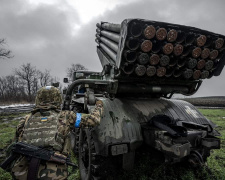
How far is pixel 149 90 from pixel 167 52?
0.90 meters

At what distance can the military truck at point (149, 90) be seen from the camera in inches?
95.3

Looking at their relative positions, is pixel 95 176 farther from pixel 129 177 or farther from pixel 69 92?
pixel 69 92

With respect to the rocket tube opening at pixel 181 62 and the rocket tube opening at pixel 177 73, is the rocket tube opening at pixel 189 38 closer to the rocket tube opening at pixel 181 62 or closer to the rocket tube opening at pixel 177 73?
the rocket tube opening at pixel 181 62

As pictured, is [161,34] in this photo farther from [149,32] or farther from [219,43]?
[219,43]

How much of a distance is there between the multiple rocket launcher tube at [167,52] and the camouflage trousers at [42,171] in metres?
1.72

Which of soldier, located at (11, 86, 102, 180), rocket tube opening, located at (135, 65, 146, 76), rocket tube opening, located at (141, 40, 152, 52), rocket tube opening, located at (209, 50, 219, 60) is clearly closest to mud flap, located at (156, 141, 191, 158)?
soldier, located at (11, 86, 102, 180)

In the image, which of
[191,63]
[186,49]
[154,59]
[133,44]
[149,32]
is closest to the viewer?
[149,32]

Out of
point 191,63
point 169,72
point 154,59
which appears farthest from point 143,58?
point 191,63

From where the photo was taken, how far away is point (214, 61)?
3188mm

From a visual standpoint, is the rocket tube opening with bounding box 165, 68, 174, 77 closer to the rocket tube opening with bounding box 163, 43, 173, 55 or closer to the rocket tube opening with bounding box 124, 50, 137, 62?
the rocket tube opening with bounding box 163, 43, 173, 55

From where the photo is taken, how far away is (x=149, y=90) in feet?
11.1

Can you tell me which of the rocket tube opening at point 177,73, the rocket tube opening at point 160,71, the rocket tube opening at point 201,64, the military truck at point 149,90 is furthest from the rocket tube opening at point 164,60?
the rocket tube opening at point 201,64

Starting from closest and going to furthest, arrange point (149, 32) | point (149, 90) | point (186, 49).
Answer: point (149, 32) → point (186, 49) → point (149, 90)

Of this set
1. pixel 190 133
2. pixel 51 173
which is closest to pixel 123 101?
pixel 190 133
